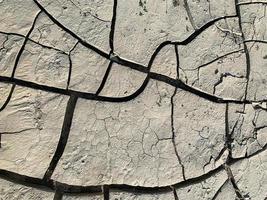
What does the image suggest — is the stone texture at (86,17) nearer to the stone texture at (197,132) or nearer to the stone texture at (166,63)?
the stone texture at (166,63)

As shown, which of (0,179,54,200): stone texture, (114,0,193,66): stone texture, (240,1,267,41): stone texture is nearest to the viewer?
(0,179,54,200): stone texture

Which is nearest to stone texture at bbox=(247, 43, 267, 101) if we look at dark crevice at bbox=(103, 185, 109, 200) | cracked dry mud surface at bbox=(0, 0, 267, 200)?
cracked dry mud surface at bbox=(0, 0, 267, 200)

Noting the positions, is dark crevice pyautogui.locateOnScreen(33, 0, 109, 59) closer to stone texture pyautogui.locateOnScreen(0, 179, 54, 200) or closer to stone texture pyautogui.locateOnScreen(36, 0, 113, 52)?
stone texture pyautogui.locateOnScreen(36, 0, 113, 52)

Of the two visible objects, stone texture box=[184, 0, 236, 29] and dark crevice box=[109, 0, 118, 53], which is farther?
stone texture box=[184, 0, 236, 29]

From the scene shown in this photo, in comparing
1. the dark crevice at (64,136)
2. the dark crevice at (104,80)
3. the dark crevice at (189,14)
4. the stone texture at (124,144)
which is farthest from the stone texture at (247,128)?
the dark crevice at (64,136)

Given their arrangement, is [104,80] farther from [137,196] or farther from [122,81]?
[137,196]

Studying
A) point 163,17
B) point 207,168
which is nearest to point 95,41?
point 163,17

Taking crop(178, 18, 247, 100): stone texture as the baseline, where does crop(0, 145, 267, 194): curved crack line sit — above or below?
below
